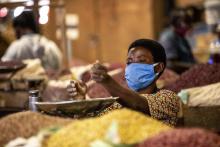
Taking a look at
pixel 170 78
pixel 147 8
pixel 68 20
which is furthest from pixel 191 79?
pixel 147 8

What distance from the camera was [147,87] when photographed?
261 centimetres

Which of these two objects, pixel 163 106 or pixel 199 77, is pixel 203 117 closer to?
pixel 199 77

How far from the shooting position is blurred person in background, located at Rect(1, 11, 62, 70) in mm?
5012

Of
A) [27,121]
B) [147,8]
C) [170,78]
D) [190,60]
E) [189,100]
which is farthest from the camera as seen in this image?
[147,8]

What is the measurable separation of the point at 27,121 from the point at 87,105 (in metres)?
0.43

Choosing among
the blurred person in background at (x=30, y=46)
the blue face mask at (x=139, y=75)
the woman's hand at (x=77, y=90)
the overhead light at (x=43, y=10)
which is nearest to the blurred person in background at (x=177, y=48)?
the blurred person in background at (x=30, y=46)

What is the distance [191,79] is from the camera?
399cm

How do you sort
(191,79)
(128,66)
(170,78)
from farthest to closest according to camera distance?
(170,78) → (191,79) → (128,66)

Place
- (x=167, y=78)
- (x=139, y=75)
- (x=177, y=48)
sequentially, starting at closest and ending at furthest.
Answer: (x=139, y=75)
(x=167, y=78)
(x=177, y=48)

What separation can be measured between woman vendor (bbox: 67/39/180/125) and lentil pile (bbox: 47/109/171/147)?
590 mm

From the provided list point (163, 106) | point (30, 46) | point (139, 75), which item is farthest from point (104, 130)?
point (30, 46)

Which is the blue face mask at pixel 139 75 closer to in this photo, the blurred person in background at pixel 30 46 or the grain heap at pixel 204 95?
the grain heap at pixel 204 95

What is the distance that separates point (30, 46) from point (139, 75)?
8.69 feet

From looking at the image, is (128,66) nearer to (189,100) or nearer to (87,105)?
(87,105)
